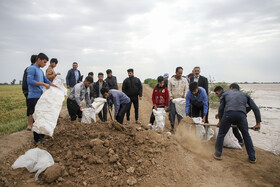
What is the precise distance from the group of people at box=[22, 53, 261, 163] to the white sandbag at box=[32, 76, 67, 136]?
205mm

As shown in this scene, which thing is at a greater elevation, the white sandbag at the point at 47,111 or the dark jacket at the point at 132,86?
the dark jacket at the point at 132,86

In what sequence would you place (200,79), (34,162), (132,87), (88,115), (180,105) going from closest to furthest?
(34,162) → (88,115) → (180,105) → (200,79) → (132,87)

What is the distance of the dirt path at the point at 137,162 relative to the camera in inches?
99.3

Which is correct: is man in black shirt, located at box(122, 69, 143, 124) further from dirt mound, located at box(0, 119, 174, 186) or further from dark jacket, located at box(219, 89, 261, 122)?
dark jacket, located at box(219, 89, 261, 122)

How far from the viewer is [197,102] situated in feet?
13.7

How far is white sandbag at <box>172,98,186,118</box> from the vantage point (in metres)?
4.61

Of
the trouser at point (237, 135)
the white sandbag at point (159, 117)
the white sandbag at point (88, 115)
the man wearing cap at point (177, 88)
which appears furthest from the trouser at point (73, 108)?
the trouser at point (237, 135)

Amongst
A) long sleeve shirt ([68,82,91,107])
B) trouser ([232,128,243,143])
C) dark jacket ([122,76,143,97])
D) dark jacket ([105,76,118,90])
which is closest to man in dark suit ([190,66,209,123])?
trouser ([232,128,243,143])

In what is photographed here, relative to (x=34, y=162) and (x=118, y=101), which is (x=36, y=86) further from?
(x=118, y=101)

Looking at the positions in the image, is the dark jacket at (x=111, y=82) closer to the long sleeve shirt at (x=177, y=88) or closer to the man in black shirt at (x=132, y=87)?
the man in black shirt at (x=132, y=87)

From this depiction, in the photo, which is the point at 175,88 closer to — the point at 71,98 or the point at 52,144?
Answer: the point at 71,98

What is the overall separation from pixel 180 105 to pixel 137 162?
90.5 inches

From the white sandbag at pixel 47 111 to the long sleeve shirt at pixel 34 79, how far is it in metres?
0.25

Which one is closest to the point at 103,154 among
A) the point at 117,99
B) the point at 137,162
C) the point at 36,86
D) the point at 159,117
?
the point at 137,162
